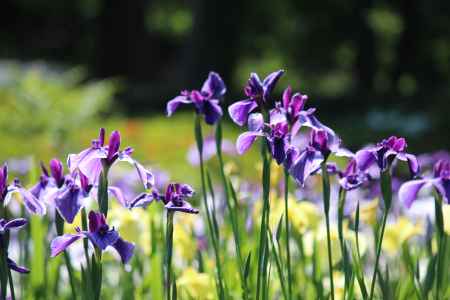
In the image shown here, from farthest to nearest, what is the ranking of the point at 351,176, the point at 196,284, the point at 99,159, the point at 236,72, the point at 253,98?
1. the point at 236,72
2. the point at 196,284
3. the point at 351,176
4. the point at 253,98
5. the point at 99,159

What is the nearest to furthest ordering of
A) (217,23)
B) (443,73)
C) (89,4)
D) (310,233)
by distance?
(310,233), (217,23), (443,73), (89,4)

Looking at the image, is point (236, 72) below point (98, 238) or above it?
above

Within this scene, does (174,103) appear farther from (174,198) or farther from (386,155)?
(386,155)

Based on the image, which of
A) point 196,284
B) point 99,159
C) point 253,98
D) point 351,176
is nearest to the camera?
point 99,159

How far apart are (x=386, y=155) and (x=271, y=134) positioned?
0.22 m

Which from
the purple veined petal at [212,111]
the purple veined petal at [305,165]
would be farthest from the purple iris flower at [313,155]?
the purple veined petal at [212,111]

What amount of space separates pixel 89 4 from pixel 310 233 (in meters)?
23.4

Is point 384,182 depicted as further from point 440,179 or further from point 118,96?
point 118,96

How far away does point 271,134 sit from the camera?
59.1 inches

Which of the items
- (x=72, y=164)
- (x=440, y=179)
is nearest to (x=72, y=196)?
(x=72, y=164)

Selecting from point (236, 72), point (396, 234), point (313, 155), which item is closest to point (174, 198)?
point (313, 155)

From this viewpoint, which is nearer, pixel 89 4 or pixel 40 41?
pixel 89 4

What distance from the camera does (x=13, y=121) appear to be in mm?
6719

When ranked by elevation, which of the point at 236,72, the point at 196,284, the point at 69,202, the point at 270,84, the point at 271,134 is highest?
the point at 236,72
